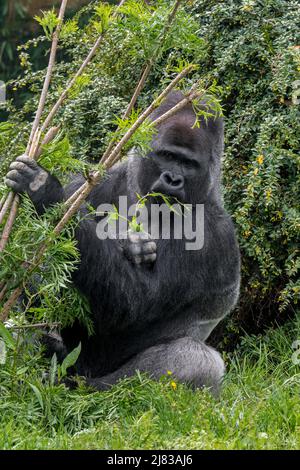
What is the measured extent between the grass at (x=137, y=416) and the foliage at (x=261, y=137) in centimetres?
117

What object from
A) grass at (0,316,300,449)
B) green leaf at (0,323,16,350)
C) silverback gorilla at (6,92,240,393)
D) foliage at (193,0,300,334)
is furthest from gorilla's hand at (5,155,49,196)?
foliage at (193,0,300,334)

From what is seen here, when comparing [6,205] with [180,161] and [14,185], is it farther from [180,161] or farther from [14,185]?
[180,161]

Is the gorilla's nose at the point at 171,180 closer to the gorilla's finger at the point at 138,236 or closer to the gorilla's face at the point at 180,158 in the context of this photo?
the gorilla's face at the point at 180,158

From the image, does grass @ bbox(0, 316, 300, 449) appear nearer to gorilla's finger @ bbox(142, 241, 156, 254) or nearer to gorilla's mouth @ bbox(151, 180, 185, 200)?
gorilla's finger @ bbox(142, 241, 156, 254)

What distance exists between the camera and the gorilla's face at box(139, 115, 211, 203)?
4559 mm

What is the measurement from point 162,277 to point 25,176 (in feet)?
3.33

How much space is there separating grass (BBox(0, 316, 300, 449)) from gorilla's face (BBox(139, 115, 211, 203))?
3.22 feet

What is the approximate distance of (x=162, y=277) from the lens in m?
4.57

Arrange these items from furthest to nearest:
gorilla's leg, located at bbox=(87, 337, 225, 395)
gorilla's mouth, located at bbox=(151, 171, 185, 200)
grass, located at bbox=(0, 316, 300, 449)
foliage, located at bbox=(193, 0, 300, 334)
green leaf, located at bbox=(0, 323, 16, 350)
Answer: foliage, located at bbox=(193, 0, 300, 334) < gorilla's leg, located at bbox=(87, 337, 225, 395) < gorilla's mouth, located at bbox=(151, 171, 185, 200) < green leaf, located at bbox=(0, 323, 16, 350) < grass, located at bbox=(0, 316, 300, 449)

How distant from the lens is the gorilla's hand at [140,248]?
438cm

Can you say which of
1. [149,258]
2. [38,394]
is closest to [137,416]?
[38,394]

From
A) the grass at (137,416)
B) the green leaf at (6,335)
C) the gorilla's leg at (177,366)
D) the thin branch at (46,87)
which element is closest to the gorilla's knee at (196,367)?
the gorilla's leg at (177,366)
